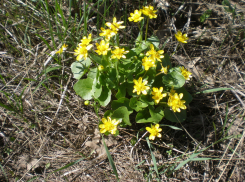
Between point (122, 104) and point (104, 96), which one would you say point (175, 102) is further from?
point (104, 96)

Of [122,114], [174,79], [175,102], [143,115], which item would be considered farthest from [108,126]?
[174,79]

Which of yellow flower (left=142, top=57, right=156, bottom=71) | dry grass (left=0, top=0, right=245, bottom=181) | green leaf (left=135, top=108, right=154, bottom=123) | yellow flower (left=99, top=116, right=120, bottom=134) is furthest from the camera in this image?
dry grass (left=0, top=0, right=245, bottom=181)

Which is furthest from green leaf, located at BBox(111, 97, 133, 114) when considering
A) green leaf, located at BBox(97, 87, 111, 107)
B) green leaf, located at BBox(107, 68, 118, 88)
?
green leaf, located at BBox(107, 68, 118, 88)

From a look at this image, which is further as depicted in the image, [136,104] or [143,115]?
[143,115]

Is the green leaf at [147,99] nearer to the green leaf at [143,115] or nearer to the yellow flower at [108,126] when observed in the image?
the green leaf at [143,115]

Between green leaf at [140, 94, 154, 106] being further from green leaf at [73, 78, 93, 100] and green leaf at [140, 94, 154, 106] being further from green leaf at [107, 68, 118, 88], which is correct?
green leaf at [73, 78, 93, 100]

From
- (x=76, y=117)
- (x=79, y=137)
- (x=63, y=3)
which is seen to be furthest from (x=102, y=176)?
(x=63, y=3)

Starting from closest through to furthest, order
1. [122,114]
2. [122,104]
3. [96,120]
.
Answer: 1. [122,114]
2. [122,104]
3. [96,120]

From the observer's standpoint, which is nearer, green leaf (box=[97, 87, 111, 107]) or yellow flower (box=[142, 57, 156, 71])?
yellow flower (box=[142, 57, 156, 71])
